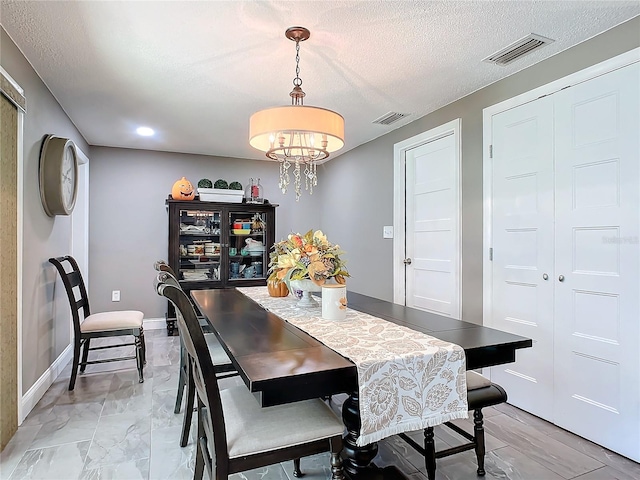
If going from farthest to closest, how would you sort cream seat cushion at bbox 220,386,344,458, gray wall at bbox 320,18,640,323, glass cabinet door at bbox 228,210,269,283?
glass cabinet door at bbox 228,210,269,283
gray wall at bbox 320,18,640,323
cream seat cushion at bbox 220,386,344,458

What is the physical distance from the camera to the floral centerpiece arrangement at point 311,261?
6.18ft

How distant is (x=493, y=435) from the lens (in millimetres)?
2195

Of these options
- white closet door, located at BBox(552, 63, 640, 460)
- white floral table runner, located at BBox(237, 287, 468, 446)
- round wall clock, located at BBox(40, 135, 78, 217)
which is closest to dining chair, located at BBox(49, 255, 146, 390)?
round wall clock, located at BBox(40, 135, 78, 217)

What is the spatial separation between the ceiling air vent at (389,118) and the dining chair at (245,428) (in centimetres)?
268

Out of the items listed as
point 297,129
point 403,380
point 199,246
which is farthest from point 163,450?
point 199,246

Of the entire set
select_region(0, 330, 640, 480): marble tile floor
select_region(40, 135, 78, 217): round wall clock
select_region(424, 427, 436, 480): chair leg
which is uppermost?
select_region(40, 135, 78, 217): round wall clock

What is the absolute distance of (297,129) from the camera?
5.97ft

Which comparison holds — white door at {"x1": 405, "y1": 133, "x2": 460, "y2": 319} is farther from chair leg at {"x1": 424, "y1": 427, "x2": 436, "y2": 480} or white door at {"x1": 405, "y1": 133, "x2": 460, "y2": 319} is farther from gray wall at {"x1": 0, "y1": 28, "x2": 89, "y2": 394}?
gray wall at {"x1": 0, "y1": 28, "x2": 89, "y2": 394}

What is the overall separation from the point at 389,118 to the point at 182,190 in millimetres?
2433

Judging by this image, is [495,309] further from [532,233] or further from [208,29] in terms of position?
[208,29]

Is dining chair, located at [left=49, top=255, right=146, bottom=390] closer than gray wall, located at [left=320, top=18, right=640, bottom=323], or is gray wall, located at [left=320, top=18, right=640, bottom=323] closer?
gray wall, located at [left=320, top=18, right=640, bottom=323]

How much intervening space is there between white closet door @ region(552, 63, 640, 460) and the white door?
0.86 meters

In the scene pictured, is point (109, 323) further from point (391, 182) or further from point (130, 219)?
point (391, 182)

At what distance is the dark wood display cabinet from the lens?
441 cm
